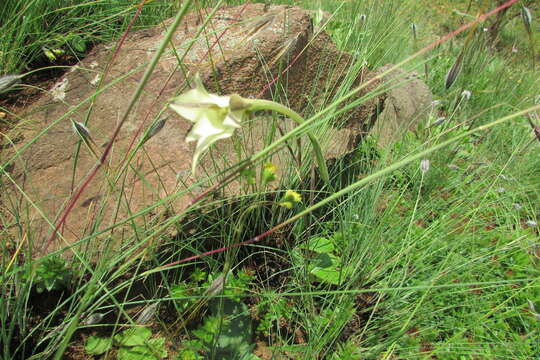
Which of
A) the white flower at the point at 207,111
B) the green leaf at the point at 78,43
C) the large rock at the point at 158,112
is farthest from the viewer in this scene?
the green leaf at the point at 78,43

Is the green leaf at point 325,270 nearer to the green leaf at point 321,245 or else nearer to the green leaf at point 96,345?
the green leaf at point 321,245

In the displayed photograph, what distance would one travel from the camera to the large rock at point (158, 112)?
98cm

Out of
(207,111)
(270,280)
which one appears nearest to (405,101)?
(270,280)

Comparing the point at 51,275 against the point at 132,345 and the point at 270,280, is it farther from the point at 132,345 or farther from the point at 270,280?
the point at 270,280

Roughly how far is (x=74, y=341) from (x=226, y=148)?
0.72 metres

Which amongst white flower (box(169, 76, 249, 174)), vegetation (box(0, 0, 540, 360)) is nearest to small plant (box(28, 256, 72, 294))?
vegetation (box(0, 0, 540, 360))

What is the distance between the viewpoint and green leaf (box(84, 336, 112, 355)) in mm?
836

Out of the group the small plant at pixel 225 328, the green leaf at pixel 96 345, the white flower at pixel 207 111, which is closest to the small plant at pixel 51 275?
the green leaf at pixel 96 345

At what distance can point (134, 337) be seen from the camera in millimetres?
856

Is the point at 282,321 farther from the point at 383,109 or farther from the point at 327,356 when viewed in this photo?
the point at 383,109

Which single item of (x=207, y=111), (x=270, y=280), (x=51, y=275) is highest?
(x=207, y=111)

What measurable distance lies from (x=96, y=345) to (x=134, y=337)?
0.31 feet

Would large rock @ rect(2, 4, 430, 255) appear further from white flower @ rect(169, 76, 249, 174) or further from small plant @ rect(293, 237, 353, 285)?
white flower @ rect(169, 76, 249, 174)

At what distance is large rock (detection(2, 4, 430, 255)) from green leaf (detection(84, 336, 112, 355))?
27 cm
